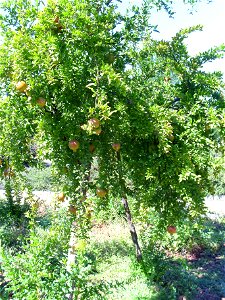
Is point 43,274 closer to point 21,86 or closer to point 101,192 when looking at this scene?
point 101,192

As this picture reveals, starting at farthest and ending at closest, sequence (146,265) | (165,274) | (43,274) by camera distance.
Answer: (165,274) < (146,265) < (43,274)

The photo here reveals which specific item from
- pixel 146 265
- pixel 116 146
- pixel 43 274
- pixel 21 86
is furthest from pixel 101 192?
pixel 146 265

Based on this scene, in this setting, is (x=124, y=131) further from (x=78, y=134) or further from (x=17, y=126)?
(x=17, y=126)

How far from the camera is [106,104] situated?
7.36 feet

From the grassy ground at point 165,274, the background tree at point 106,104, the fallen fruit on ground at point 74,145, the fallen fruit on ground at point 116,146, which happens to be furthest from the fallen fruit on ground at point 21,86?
the grassy ground at point 165,274

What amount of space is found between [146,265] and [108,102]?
279 cm

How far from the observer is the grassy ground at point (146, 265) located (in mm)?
3977

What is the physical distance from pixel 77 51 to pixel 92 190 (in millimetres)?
1100

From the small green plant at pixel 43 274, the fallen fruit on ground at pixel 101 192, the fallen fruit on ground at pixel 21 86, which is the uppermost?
the fallen fruit on ground at pixel 21 86

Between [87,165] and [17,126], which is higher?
[17,126]

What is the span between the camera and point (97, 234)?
6.78 meters

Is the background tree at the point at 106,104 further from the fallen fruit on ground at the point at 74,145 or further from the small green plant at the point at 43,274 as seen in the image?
the small green plant at the point at 43,274

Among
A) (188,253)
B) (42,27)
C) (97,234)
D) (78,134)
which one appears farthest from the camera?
(97,234)

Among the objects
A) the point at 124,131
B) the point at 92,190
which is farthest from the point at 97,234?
the point at 124,131
